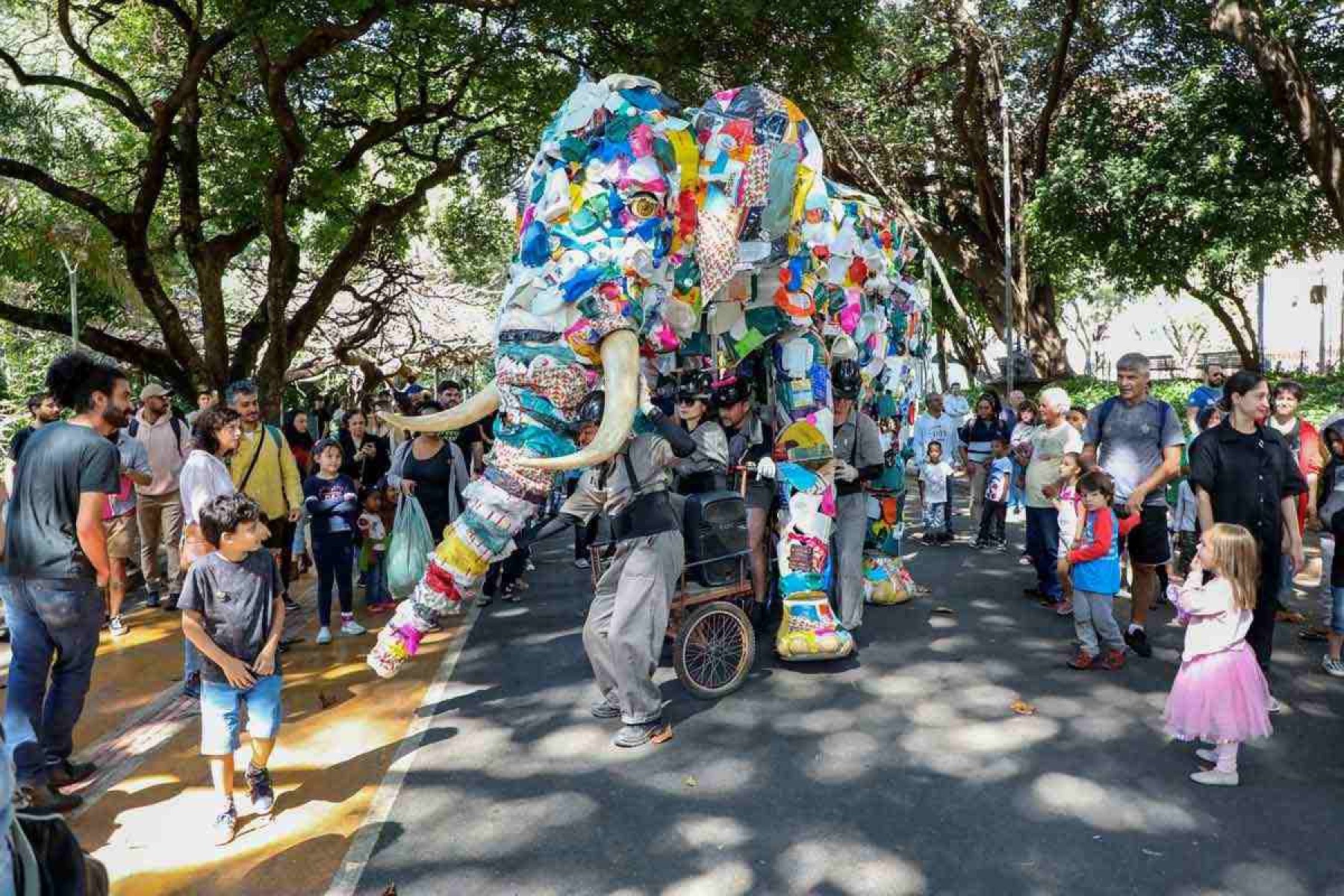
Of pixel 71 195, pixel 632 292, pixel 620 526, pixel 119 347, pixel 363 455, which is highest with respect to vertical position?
pixel 71 195

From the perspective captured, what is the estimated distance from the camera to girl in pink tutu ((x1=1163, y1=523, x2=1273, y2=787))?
418 centimetres

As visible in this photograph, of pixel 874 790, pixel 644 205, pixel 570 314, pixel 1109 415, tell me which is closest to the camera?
pixel 874 790

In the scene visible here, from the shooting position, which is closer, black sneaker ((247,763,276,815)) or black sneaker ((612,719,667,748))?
black sneaker ((247,763,276,815))

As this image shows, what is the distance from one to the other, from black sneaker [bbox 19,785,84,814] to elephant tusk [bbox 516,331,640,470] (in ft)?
7.73

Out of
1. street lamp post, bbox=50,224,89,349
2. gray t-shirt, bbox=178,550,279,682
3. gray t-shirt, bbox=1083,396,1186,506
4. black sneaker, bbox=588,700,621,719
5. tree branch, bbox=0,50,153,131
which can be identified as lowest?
black sneaker, bbox=588,700,621,719

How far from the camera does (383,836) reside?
390 cm

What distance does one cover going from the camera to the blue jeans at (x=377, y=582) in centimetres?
755

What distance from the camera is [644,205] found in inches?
194

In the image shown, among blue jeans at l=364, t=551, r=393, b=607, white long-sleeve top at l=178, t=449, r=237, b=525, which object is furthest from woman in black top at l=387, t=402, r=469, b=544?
white long-sleeve top at l=178, t=449, r=237, b=525

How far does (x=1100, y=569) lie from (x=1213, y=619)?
1.19 m

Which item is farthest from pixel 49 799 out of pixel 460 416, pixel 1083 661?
pixel 1083 661

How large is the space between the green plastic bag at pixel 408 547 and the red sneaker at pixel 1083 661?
3.94 meters

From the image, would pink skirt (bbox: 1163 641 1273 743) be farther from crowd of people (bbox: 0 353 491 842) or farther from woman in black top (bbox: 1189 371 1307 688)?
crowd of people (bbox: 0 353 491 842)

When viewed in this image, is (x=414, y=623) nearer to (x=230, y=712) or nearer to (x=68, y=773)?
(x=230, y=712)
